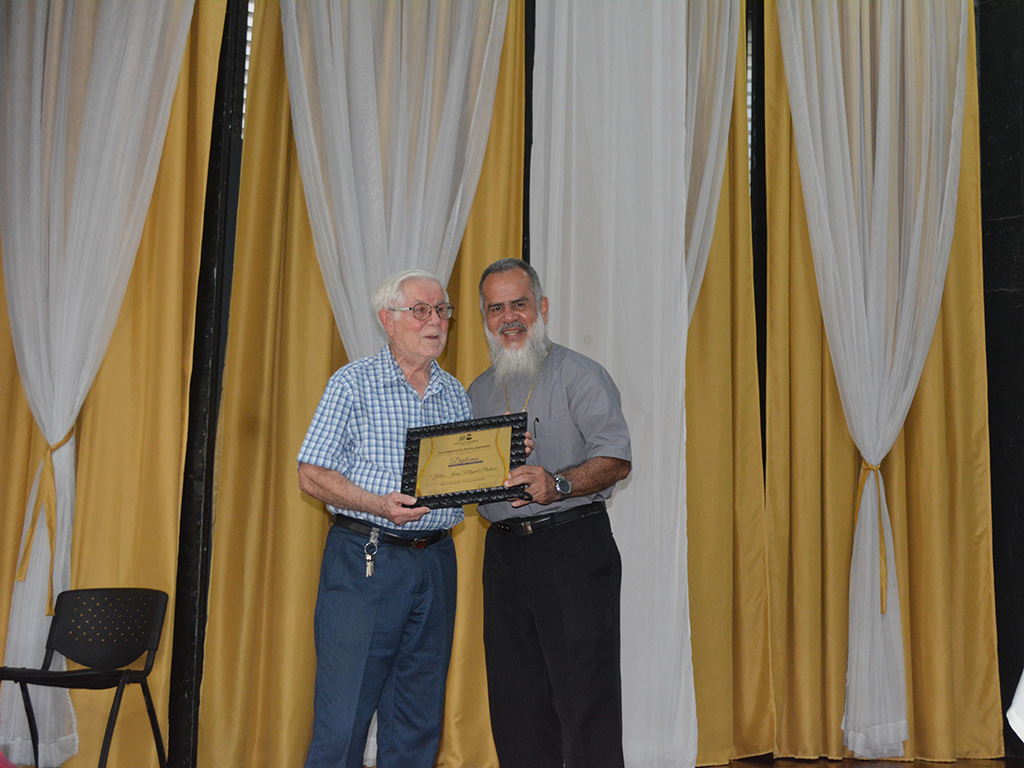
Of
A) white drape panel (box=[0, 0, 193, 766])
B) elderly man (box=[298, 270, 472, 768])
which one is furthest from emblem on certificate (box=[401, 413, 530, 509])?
white drape panel (box=[0, 0, 193, 766])

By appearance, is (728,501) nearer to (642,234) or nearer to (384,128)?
(642,234)

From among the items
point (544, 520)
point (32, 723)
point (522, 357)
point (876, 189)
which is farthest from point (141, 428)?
point (876, 189)

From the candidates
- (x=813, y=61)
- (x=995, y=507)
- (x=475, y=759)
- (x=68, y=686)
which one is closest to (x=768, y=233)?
(x=813, y=61)

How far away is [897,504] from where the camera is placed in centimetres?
415

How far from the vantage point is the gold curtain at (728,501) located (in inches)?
158

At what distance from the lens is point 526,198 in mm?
4234

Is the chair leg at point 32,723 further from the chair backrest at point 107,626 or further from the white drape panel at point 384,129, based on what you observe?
the white drape panel at point 384,129

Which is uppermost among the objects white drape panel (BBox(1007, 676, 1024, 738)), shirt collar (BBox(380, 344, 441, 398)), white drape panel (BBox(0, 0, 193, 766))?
white drape panel (BBox(0, 0, 193, 766))

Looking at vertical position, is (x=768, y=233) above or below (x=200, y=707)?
above

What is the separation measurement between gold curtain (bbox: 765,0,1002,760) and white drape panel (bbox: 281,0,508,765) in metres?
1.43

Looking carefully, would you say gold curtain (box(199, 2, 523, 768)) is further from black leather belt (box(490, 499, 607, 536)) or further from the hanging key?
the hanging key

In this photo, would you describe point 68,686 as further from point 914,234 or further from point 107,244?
point 914,234

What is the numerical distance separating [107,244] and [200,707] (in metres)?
1.91

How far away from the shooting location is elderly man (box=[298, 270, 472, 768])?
2607mm
